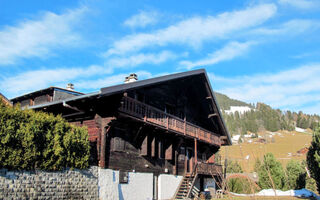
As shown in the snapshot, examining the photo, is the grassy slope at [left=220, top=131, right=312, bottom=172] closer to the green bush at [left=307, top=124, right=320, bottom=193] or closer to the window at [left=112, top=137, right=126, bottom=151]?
the green bush at [left=307, top=124, right=320, bottom=193]

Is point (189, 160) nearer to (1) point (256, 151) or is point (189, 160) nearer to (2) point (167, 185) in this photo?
(2) point (167, 185)

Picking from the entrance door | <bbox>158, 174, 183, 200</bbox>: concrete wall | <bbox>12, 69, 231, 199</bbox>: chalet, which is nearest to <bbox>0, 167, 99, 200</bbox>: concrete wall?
<bbox>12, 69, 231, 199</bbox>: chalet

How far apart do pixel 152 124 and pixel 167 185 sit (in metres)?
5.15

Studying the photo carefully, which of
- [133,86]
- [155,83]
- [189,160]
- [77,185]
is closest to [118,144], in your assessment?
[133,86]

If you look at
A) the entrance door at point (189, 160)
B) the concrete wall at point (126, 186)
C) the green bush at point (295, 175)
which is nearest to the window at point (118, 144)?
the concrete wall at point (126, 186)

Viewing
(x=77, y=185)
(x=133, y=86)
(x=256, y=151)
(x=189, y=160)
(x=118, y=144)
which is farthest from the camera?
(x=189, y=160)

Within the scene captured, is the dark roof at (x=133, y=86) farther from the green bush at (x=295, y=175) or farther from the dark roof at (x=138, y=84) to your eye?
the green bush at (x=295, y=175)

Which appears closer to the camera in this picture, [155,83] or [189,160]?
[155,83]

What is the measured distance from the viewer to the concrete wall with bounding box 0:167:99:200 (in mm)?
9844

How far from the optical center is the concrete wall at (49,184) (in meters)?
9.84

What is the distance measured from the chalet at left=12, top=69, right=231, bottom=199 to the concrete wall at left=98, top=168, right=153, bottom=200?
0.82 feet

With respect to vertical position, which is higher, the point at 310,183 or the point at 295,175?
the point at 295,175

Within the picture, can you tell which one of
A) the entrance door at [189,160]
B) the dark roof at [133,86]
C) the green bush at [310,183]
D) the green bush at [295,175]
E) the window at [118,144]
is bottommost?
the green bush at [310,183]

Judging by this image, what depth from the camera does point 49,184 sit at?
11.3m
